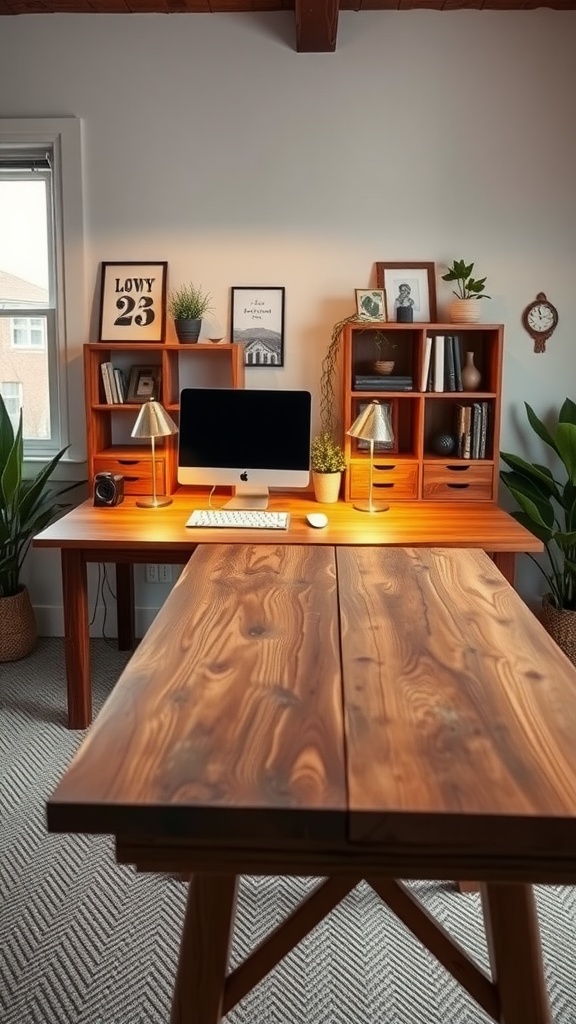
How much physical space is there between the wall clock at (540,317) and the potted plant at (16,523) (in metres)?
1.92

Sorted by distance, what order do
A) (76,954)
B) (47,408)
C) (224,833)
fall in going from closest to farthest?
1. (224,833)
2. (76,954)
3. (47,408)

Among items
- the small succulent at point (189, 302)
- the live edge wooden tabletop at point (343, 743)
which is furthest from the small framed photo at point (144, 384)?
the live edge wooden tabletop at point (343, 743)

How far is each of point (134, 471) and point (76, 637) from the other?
0.72 m

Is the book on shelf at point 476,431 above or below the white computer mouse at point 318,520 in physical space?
above

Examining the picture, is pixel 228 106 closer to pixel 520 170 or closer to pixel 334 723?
pixel 520 170

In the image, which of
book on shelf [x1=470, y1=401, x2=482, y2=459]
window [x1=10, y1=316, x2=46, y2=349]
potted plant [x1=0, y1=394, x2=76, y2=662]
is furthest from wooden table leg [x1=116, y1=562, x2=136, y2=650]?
book on shelf [x1=470, y1=401, x2=482, y2=459]

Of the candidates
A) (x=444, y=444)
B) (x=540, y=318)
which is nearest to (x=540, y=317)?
(x=540, y=318)

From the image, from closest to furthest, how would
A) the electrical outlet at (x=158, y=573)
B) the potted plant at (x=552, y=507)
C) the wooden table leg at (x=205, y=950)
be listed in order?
the wooden table leg at (x=205, y=950), the potted plant at (x=552, y=507), the electrical outlet at (x=158, y=573)

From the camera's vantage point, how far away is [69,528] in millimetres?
2564

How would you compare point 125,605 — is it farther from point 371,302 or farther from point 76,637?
point 371,302

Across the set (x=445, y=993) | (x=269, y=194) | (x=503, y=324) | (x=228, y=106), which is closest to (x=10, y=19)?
(x=228, y=106)

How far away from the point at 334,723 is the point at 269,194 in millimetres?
2526

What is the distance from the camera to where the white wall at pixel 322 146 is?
9.82 feet

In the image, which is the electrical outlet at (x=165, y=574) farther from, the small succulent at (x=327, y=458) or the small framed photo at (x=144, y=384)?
the small succulent at (x=327, y=458)
